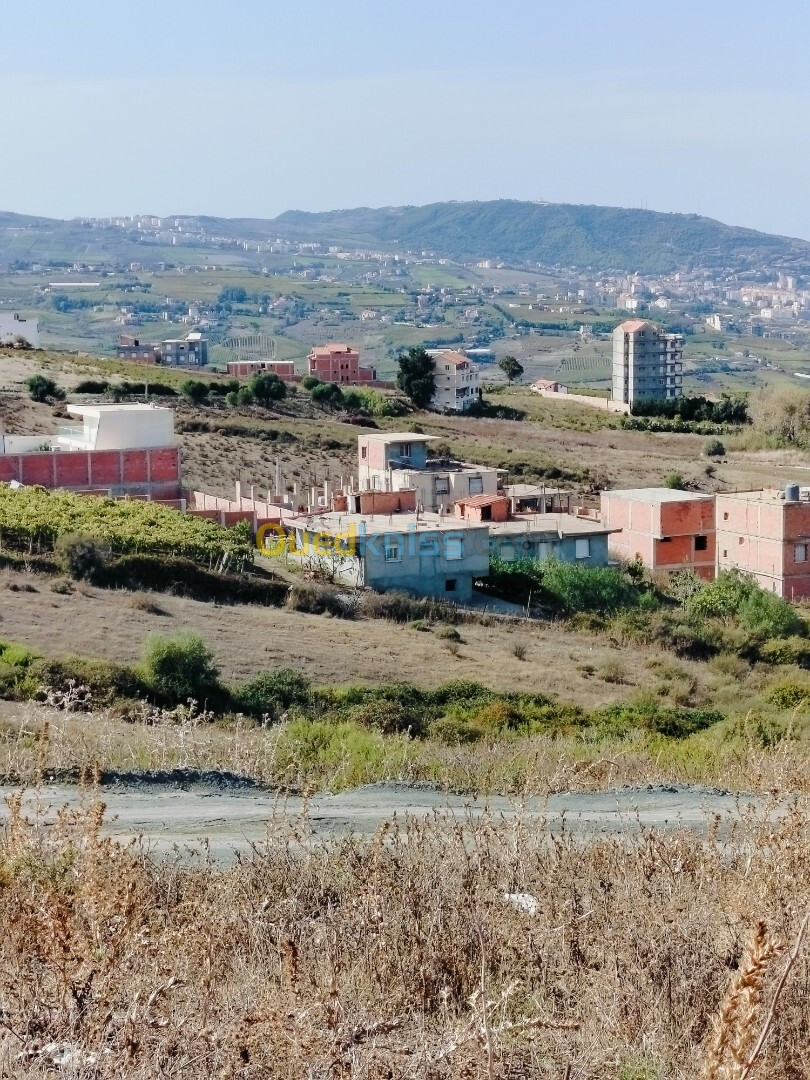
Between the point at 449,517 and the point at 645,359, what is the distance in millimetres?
86868

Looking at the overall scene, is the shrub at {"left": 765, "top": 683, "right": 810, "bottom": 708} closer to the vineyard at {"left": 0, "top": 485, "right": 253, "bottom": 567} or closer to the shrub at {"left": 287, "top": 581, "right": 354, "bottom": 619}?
the shrub at {"left": 287, "top": 581, "right": 354, "bottom": 619}

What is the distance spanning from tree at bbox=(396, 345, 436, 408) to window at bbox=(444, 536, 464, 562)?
134ft

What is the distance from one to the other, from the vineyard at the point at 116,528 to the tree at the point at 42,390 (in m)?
20.9

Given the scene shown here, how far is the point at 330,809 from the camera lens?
705cm

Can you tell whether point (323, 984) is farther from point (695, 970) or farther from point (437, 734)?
point (437, 734)

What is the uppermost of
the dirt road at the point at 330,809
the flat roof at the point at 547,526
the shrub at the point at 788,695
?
the dirt road at the point at 330,809

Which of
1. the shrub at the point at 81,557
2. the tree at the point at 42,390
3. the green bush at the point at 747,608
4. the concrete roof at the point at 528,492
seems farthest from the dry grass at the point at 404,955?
the tree at the point at 42,390

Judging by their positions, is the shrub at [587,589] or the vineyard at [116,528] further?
the shrub at [587,589]

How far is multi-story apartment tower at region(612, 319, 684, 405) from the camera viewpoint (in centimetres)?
11538

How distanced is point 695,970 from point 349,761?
5266mm

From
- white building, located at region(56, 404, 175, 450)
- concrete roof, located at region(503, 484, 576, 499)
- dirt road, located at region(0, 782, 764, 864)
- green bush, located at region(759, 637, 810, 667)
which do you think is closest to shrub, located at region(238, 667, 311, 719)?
dirt road, located at region(0, 782, 764, 864)

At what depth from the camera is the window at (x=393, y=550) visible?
2959 centimetres

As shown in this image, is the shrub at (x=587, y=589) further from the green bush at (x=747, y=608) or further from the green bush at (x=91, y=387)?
the green bush at (x=91, y=387)

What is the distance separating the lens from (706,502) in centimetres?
3581
